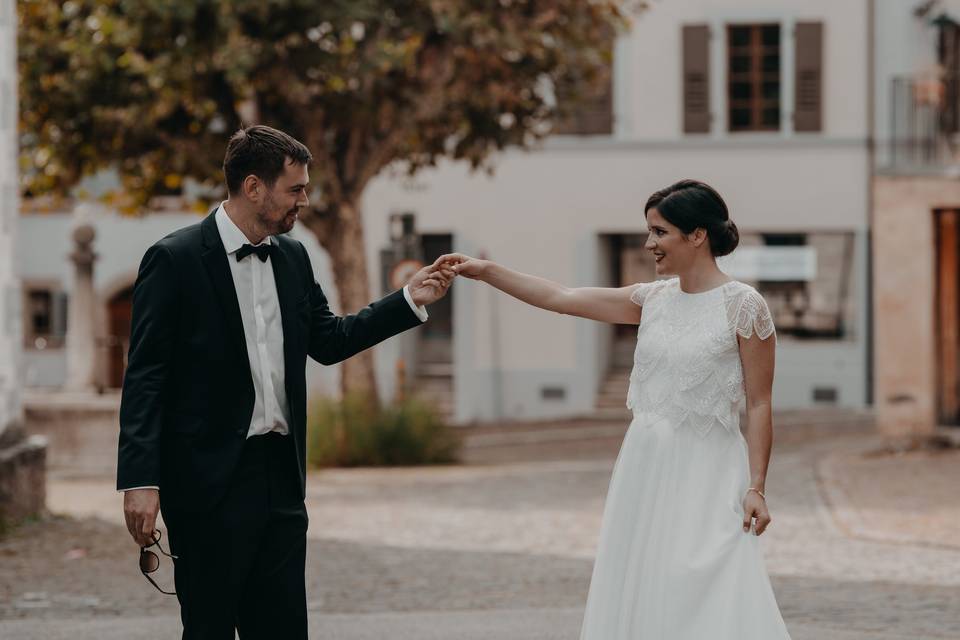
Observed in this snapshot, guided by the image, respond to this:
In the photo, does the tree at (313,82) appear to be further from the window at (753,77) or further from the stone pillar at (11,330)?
the window at (753,77)

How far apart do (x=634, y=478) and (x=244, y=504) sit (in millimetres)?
1247

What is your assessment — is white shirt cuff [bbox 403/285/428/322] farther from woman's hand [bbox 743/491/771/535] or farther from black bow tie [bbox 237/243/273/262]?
woman's hand [bbox 743/491/771/535]

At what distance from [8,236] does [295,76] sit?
558 centimetres

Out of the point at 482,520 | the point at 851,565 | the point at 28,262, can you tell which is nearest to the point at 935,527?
the point at 851,565

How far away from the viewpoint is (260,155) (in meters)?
4.60

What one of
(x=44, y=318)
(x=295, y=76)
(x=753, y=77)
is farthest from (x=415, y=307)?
(x=44, y=318)

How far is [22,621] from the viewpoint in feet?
26.3

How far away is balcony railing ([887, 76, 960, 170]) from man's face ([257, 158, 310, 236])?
15.7 m

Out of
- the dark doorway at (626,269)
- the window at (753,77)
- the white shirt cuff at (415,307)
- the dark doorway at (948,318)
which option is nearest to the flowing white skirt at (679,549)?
the white shirt cuff at (415,307)

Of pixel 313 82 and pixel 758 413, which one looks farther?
pixel 313 82

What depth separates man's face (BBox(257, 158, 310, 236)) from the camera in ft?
15.2

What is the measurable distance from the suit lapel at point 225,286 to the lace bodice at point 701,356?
1298 millimetres

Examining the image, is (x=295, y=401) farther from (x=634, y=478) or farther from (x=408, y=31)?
Answer: (x=408, y=31)

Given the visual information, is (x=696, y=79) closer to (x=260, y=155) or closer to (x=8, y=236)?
(x=8, y=236)
